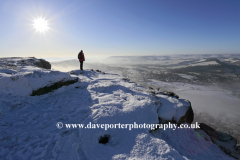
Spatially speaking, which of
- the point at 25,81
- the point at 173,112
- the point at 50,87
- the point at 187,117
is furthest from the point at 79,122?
the point at 187,117

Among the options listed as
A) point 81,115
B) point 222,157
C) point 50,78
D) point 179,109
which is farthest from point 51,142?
point 222,157

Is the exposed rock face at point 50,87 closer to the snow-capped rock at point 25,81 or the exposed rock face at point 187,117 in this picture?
the snow-capped rock at point 25,81

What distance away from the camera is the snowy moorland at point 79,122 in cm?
327

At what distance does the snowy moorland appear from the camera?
3271 millimetres

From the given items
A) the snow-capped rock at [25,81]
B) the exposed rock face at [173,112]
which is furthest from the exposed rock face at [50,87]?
the exposed rock face at [173,112]

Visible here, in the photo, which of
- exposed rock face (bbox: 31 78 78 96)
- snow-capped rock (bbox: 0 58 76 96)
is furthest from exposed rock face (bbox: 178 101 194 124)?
snow-capped rock (bbox: 0 58 76 96)

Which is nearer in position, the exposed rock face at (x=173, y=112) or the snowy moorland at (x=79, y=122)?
the snowy moorland at (x=79, y=122)

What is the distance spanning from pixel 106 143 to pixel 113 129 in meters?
0.64

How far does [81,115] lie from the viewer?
502 cm

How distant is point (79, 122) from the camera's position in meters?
4.50

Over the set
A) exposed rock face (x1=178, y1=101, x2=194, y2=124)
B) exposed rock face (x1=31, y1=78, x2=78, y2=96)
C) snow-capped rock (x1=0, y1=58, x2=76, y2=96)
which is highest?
snow-capped rock (x1=0, y1=58, x2=76, y2=96)

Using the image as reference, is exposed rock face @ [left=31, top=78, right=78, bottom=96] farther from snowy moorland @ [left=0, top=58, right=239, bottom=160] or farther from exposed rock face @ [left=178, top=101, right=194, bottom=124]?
exposed rock face @ [left=178, top=101, right=194, bottom=124]

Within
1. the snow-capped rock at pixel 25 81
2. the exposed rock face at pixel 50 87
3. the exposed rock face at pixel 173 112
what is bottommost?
the exposed rock face at pixel 173 112

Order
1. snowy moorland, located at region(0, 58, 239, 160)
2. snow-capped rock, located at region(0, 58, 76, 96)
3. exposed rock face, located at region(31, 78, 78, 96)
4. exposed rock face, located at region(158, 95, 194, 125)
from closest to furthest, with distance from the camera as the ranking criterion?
snowy moorland, located at region(0, 58, 239, 160) < snow-capped rock, located at region(0, 58, 76, 96) < exposed rock face, located at region(158, 95, 194, 125) < exposed rock face, located at region(31, 78, 78, 96)
